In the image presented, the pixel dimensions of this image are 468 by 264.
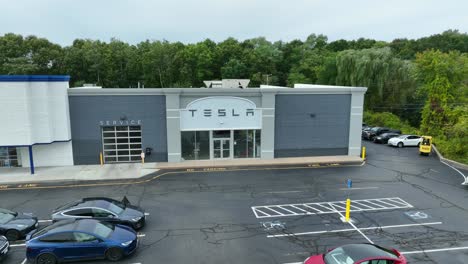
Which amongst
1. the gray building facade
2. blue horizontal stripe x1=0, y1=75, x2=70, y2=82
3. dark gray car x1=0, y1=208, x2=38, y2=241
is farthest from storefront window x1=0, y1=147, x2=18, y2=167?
dark gray car x1=0, y1=208, x2=38, y2=241

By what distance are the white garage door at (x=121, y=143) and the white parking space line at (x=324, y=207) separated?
13.6m

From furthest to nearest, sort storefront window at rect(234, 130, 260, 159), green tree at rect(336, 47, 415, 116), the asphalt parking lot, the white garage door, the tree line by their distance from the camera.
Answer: green tree at rect(336, 47, 415, 116) → the tree line → storefront window at rect(234, 130, 260, 159) → the white garage door → the asphalt parking lot

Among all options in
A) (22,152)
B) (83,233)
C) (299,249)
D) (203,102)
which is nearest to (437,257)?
(299,249)

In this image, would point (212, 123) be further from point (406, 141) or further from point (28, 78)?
point (406, 141)

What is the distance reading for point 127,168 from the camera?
25.2 m

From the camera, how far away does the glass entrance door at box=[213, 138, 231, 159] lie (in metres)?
27.9

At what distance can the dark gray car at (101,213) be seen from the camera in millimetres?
13891

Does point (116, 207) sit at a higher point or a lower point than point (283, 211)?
higher

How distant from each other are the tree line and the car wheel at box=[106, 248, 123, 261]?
1386 inches

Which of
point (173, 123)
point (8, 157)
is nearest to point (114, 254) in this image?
point (173, 123)

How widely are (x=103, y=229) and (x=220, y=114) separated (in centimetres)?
1611

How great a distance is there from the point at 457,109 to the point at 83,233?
3991cm

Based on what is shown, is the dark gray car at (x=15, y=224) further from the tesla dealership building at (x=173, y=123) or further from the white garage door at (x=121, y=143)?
the white garage door at (x=121, y=143)

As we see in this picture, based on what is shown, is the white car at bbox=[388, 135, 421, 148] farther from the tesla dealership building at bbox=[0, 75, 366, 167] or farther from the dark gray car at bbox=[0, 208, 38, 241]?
the dark gray car at bbox=[0, 208, 38, 241]
